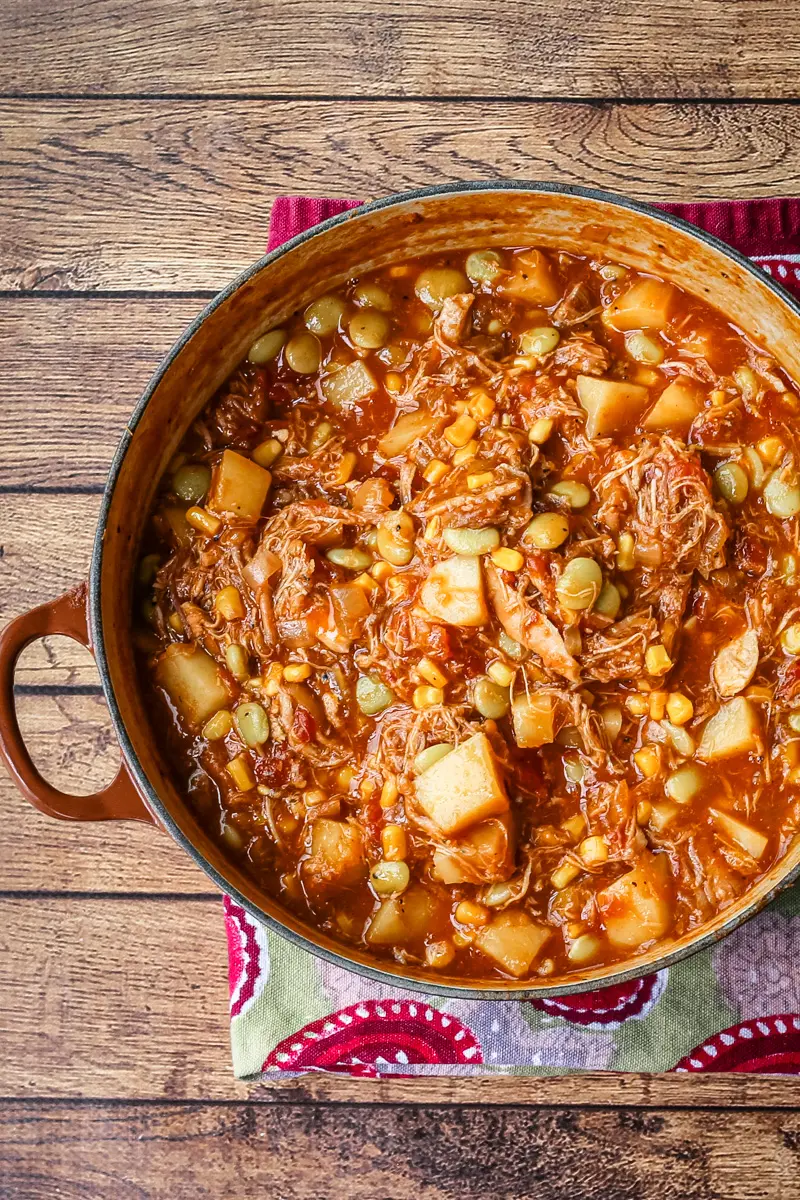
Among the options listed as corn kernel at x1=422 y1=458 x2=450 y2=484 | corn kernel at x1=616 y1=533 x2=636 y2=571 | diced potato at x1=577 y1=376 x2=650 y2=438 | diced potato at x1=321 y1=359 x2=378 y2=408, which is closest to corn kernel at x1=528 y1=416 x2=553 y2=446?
diced potato at x1=577 y1=376 x2=650 y2=438

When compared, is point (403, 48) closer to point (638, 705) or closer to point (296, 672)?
point (296, 672)

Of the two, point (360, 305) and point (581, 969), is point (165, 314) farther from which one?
point (581, 969)

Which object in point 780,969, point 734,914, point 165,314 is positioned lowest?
point 780,969

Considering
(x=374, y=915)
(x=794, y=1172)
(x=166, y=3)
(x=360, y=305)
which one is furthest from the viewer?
(x=166, y=3)

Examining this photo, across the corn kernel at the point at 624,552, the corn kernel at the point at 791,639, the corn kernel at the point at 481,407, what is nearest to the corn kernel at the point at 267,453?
the corn kernel at the point at 481,407

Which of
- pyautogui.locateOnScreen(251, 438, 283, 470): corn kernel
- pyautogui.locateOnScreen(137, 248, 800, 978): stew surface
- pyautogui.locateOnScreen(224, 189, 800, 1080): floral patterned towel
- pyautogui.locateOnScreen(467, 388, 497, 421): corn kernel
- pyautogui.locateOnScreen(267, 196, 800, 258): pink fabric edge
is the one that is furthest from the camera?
pyautogui.locateOnScreen(267, 196, 800, 258): pink fabric edge

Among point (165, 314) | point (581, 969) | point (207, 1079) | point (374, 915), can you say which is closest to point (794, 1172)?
point (581, 969)

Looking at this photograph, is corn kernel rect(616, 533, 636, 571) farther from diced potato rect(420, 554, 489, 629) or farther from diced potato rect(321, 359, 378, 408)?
diced potato rect(321, 359, 378, 408)
